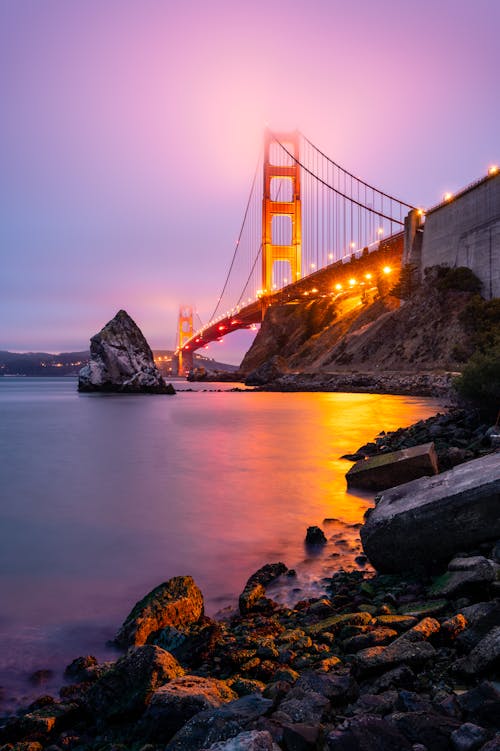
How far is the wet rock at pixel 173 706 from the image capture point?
252cm

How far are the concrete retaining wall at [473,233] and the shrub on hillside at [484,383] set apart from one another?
32.1 m

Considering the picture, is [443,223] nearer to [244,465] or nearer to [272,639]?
[244,465]

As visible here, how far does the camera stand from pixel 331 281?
73.6 metres

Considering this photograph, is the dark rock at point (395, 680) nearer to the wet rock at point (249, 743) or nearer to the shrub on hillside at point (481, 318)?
the wet rock at point (249, 743)

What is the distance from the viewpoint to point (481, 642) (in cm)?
271

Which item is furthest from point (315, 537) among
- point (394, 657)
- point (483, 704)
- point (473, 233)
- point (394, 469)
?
point (473, 233)

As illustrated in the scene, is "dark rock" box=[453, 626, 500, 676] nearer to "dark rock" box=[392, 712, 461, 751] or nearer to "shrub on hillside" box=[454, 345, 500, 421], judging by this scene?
"dark rock" box=[392, 712, 461, 751]

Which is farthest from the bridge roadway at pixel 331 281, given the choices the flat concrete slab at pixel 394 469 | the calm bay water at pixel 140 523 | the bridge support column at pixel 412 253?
the flat concrete slab at pixel 394 469

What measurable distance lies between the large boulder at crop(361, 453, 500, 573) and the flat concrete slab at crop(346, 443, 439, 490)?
2350 mm

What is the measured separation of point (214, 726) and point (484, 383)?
10.9 meters

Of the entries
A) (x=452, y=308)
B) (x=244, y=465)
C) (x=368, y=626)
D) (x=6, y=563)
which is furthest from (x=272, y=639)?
(x=452, y=308)

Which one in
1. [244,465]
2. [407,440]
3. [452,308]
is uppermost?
[452,308]

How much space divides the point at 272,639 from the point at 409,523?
168 cm

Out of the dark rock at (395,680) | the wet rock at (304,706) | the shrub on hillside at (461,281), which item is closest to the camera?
the wet rock at (304,706)
